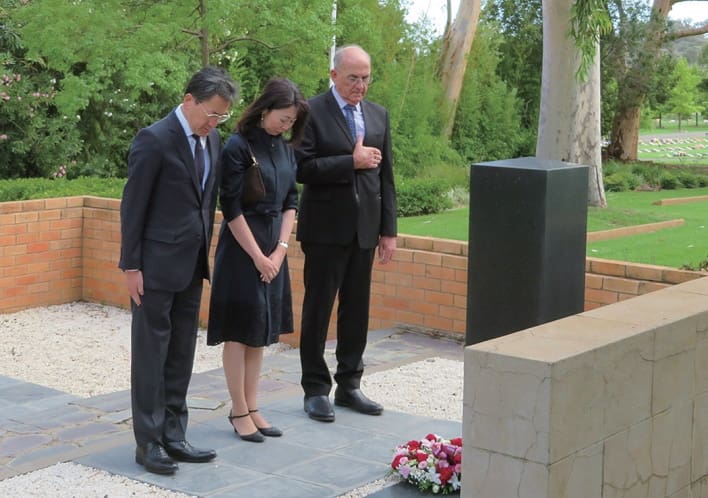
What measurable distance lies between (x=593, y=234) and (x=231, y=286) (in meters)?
7.54

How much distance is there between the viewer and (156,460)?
518cm

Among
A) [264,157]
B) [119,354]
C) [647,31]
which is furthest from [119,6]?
[647,31]

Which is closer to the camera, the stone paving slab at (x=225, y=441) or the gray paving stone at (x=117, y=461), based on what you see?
the stone paving slab at (x=225, y=441)

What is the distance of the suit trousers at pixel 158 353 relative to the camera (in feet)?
17.2

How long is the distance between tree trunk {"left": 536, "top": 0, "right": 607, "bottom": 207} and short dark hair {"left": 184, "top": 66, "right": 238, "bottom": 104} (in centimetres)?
891

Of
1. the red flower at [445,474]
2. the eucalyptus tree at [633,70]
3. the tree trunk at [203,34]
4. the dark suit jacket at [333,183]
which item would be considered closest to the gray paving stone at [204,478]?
the red flower at [445,474]

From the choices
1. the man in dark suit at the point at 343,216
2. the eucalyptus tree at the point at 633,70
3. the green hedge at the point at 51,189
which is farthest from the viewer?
the eucalyptus tree at the point at 633,70

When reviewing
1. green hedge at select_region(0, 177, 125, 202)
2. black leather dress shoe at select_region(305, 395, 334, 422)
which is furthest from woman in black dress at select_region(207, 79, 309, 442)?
green hedge at select_region(0, 177, 125, 202)

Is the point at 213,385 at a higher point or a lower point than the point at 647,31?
lower

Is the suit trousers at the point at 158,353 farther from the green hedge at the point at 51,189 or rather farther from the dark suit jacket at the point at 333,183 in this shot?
the green hedge at the point at 51,189

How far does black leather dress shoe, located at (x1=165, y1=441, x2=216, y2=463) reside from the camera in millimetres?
5348

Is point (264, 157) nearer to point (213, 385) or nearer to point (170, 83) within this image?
point (213, 385)

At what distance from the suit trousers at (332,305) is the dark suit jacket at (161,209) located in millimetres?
1078

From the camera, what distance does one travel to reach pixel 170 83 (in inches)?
551
